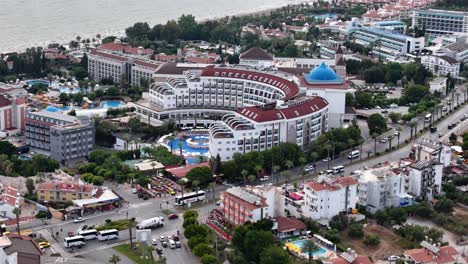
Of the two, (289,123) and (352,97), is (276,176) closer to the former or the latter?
(289,123)

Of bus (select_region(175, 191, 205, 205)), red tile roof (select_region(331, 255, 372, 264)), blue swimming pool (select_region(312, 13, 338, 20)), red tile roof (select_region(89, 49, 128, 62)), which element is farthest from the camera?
blue swimming pool (select_region(312, 13, 338, 20))

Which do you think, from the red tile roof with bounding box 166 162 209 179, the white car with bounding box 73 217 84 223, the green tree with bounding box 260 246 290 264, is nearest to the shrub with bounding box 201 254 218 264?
the green tree with bounding box 260 246 290 264

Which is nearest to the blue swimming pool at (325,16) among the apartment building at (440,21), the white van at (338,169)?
the apartment building at (440,21)

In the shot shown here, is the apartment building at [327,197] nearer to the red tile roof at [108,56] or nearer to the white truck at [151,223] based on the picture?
the white truck at [151,223]

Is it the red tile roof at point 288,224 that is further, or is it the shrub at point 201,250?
the red tile roof at point 288,224

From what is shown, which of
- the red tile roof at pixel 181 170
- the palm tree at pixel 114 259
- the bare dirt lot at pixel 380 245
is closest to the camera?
the palm tree at pixel 114 259

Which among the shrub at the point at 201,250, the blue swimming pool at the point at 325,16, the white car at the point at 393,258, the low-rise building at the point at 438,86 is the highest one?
the blue swimming pool at the point at 325,16

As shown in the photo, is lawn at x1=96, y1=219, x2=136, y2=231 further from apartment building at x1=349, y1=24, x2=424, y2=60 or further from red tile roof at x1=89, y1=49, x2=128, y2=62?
apartment building at x1=349, y1=24, x2=424, y2=60
